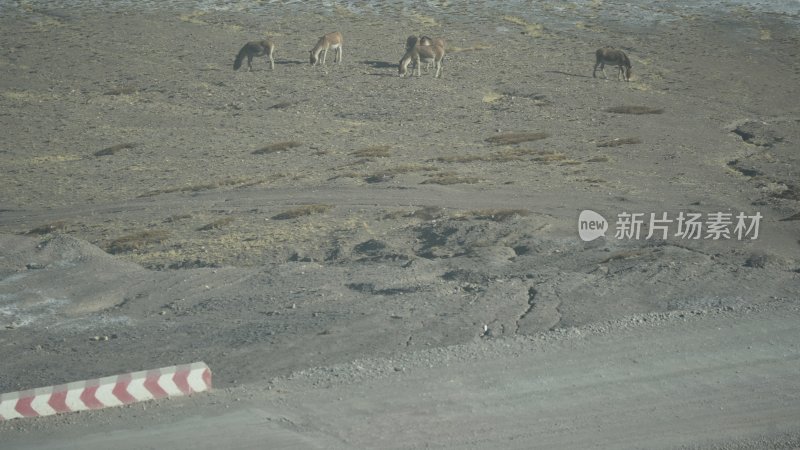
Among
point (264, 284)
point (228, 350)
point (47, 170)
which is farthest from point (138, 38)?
point (228, 350)

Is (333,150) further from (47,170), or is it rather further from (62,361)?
(62,361)

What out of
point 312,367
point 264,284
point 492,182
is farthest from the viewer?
point 492,182

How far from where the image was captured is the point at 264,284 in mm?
20156

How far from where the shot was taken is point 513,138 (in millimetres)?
37562

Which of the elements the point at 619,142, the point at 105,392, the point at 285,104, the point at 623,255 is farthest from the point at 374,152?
the point at 105,392

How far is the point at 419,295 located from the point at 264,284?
3457mm

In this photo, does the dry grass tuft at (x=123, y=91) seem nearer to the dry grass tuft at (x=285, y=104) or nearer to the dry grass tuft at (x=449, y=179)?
the dry grass tuft at (x=285, y=104)

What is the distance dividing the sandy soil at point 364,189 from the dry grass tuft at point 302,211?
6cm

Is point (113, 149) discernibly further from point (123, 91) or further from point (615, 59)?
point (615, 59)

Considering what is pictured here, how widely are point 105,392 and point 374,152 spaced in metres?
22.7

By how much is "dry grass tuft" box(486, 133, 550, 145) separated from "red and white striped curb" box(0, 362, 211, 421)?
2465cm

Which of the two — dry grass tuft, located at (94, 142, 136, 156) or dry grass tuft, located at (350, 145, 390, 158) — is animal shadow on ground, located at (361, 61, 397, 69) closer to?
dry grass tuft, located at (350, 145, 390, 158)

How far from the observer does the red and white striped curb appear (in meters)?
13.2

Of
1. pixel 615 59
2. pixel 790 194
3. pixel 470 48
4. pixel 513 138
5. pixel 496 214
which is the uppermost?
pixel 615 59
